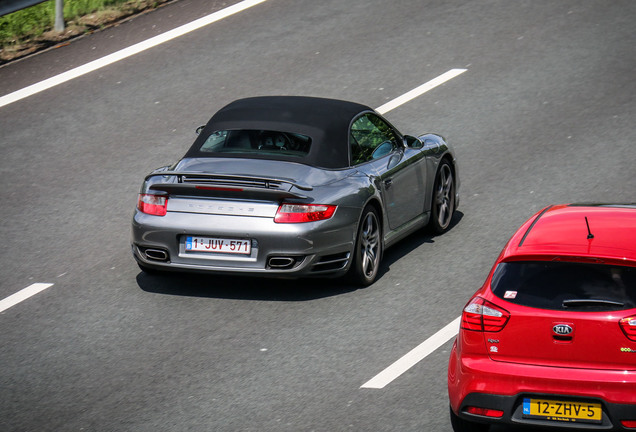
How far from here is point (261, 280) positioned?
10.9 meters

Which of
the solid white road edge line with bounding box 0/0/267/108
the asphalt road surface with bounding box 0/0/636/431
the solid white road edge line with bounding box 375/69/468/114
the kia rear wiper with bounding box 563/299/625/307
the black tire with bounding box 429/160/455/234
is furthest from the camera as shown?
the solid white road edge line with bounding box 0/0/267/108

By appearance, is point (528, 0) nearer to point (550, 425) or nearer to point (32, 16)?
point (32, 16)

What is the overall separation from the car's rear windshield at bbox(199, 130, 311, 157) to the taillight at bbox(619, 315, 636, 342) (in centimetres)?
466

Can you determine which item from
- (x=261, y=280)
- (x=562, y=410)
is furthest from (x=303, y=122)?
(x=562, y=410)

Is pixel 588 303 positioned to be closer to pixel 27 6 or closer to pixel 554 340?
pixel 554 340

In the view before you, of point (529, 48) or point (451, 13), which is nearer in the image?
point (529, 48)

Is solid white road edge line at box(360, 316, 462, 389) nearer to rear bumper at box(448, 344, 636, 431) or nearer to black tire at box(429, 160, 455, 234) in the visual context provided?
rear bumper at box(448, 344, 636, 431)

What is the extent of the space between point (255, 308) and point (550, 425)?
3.91 m

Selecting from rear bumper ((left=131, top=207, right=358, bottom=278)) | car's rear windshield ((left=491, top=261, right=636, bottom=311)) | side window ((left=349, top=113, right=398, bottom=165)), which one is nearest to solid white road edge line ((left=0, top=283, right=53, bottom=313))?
rear bumper ((left=131, top=207, right=358, bottom=278))

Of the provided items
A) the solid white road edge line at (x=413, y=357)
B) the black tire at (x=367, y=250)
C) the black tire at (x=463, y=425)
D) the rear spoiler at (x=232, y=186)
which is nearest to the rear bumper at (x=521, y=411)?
the black tire at (x=463, y=425)

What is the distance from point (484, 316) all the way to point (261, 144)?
440 centimetres

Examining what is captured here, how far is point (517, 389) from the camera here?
673 centimetres

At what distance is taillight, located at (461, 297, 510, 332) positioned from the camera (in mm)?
6859

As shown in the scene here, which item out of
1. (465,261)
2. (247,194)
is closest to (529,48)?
(465,261)
